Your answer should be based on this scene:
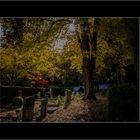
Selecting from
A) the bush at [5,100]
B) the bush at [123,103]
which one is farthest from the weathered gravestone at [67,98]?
the bush at [5,100]

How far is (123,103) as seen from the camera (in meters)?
6.59

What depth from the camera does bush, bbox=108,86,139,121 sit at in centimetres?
622

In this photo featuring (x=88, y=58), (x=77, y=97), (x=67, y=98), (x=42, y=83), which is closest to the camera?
(x=67, y=98)

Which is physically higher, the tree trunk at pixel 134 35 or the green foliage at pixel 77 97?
the tree trunk at pixel 134 35

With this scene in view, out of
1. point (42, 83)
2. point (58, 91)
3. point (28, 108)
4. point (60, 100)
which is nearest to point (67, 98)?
point (60, 100)

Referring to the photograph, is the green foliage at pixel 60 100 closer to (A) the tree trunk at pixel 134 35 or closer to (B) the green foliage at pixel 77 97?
(B) the green foliage at pixel 77 97

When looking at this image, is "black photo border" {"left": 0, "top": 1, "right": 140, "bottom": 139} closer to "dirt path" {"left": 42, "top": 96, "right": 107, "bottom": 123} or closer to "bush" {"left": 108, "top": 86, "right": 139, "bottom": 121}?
"bush" {"left": 108, "top": 86, "right": 139, "bottom": 121}

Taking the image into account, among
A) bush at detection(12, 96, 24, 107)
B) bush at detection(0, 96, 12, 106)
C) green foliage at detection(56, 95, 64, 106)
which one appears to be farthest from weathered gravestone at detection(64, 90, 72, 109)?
bush at detection(0, 96, 12, 106)

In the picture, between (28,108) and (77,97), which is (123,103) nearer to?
(77,97)

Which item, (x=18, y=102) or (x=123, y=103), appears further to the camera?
(x=18, y=102)

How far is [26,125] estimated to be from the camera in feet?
17.8

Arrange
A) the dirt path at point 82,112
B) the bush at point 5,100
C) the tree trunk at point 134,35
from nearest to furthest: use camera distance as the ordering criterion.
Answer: the tree trunk at point 134,35
the dirt path at point 82,112
the bush at point 5,100

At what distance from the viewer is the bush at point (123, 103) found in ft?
20.4
